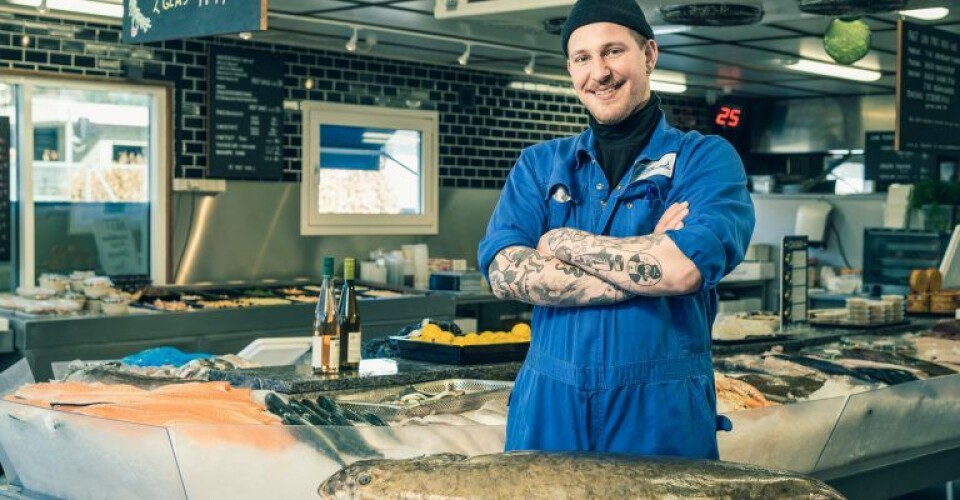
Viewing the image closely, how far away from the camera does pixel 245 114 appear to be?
8070 millimetres

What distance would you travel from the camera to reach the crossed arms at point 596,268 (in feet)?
7.27

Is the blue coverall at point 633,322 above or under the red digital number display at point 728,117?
under

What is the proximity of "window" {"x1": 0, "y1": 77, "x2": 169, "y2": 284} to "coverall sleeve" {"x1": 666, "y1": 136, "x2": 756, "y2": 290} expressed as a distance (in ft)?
18.1

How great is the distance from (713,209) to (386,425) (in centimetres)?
108

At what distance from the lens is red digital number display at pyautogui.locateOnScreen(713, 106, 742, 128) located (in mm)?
11453

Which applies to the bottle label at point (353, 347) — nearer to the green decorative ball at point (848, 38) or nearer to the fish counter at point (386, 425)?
the fish counter at point (386, 425)

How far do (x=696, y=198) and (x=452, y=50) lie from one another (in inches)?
250

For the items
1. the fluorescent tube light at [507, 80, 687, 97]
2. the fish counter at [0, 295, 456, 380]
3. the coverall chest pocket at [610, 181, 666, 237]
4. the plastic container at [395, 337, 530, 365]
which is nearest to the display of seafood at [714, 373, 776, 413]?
the plastic container at [395, 337, 530, 365]

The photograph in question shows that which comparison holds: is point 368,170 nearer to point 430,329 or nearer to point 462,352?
point 430,329

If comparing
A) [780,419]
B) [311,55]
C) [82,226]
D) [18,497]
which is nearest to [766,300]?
[311,55]

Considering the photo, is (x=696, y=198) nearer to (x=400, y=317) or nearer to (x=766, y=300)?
(x=400, y=317)

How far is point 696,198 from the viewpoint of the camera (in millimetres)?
2316

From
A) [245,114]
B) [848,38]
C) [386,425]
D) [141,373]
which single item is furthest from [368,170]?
[386,425]

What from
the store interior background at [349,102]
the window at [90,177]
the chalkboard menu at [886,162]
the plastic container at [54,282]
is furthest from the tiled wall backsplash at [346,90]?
the chalkboard menu at [886,162]
